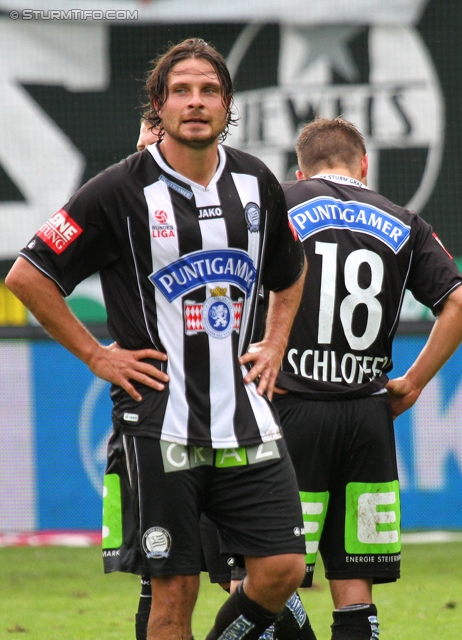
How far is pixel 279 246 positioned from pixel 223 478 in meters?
0.81

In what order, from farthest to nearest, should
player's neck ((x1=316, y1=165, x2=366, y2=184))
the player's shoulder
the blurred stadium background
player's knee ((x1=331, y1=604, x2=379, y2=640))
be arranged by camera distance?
the blurred stadium background < player's neck ((x1=316, y1=165, x2=366, y2=184)) < player's knee ((x1=331, y1=604, x2=379, y2=640)) < the player's shoulder

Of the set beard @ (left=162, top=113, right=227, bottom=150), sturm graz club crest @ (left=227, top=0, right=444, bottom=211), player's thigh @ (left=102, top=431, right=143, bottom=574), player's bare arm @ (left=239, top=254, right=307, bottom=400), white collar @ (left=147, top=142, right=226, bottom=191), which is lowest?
player's thigh @ (left=102, top=431, right=143, bottom=574)

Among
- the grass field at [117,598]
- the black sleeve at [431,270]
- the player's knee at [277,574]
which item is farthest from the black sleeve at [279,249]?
the grass field at [117,598]

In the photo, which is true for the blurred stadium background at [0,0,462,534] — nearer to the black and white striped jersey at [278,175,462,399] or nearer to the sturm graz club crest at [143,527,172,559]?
the black and white striped jersey at [278,175,462,399]

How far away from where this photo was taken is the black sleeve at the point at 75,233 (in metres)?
3.47

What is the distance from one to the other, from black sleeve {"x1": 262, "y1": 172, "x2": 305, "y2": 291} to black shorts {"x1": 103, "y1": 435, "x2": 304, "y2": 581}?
1.92ft

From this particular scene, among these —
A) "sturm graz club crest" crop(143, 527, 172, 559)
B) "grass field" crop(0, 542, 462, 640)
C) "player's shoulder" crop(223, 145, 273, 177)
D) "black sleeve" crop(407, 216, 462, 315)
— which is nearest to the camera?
"sturm graz club crest" crop(143, 527, 172, 559)

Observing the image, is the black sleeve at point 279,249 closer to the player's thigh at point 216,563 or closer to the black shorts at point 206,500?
the black shorts at point 206,500

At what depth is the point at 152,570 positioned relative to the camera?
3.47m

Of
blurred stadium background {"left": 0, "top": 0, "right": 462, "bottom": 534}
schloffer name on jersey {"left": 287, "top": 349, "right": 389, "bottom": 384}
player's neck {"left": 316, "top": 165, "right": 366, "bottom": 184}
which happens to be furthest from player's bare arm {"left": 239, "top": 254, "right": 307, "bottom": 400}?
blurred stadium background {"left": 0, "top": 0, "right": 462, "bottom": 534}

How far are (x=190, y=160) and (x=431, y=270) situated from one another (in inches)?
50.9

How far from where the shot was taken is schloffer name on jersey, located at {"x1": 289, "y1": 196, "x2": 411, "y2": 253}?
4324 millimetres

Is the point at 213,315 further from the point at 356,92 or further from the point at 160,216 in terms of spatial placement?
the point at 356,92

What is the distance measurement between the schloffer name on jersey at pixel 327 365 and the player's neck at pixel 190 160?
974mm
